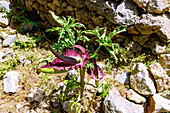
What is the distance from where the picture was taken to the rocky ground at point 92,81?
74.6 inches

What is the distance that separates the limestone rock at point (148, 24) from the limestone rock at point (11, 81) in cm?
216

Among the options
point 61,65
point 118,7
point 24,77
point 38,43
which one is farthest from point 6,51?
point 118,7

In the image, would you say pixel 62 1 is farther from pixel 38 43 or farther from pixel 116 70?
pixel 116 70

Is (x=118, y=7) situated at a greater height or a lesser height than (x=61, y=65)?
greater

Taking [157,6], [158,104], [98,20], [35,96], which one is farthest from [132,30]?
[35,96]

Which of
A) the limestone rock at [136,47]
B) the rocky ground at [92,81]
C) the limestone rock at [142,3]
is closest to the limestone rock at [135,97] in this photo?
the rocky ground at [92,81]

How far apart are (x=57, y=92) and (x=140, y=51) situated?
64.5 inches

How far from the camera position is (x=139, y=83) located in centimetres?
211

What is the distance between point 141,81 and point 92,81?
2.46 ft

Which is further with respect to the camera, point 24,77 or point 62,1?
point 62,1

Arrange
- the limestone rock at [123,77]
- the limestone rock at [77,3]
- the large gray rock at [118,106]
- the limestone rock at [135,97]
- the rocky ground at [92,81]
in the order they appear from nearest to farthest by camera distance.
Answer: the large gray rock at [118,106] < the rocky ground at [92,81] < the limestone rock at [135,97] < the limestone rock at [123,77] < the limestone rock at [77,3]

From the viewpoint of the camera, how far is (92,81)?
88.7 inches

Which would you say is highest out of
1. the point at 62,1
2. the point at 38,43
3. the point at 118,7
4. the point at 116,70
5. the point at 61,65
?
the point at 62,1

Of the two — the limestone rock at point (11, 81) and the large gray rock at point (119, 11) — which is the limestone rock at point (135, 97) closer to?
the large gray rock at point (119, 11)
